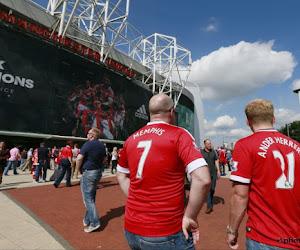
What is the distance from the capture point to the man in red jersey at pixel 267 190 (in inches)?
59.3

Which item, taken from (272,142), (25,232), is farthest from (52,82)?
(272,142)

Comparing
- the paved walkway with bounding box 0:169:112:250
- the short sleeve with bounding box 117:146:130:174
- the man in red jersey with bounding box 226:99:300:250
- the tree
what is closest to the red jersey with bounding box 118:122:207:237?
the short sleeve with bounding box 117:146:130:174

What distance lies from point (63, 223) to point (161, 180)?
3.88 metres

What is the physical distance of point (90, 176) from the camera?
4012 mm

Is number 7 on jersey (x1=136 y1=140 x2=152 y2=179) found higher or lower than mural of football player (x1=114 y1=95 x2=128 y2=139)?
lower

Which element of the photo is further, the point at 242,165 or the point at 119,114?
the point at 119,114

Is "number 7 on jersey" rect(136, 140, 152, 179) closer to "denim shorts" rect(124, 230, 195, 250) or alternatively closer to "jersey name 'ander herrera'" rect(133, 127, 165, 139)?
"jersey name 'ander herrera'" rect(133, 127, 165, 139)

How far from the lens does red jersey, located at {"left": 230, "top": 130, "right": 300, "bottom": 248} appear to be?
1.51 meters

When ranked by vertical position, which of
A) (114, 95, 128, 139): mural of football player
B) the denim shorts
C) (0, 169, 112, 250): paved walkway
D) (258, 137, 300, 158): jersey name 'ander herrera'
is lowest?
(0, 169, 112, 250): paved walkway

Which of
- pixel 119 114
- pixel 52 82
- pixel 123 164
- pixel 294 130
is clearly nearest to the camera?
pixel 123 164

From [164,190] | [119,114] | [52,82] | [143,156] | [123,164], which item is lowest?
[164,190]

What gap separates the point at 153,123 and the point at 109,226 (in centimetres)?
346

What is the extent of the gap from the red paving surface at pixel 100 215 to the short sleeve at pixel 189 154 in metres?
2.64

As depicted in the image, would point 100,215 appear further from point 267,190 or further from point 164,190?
point 267,190
